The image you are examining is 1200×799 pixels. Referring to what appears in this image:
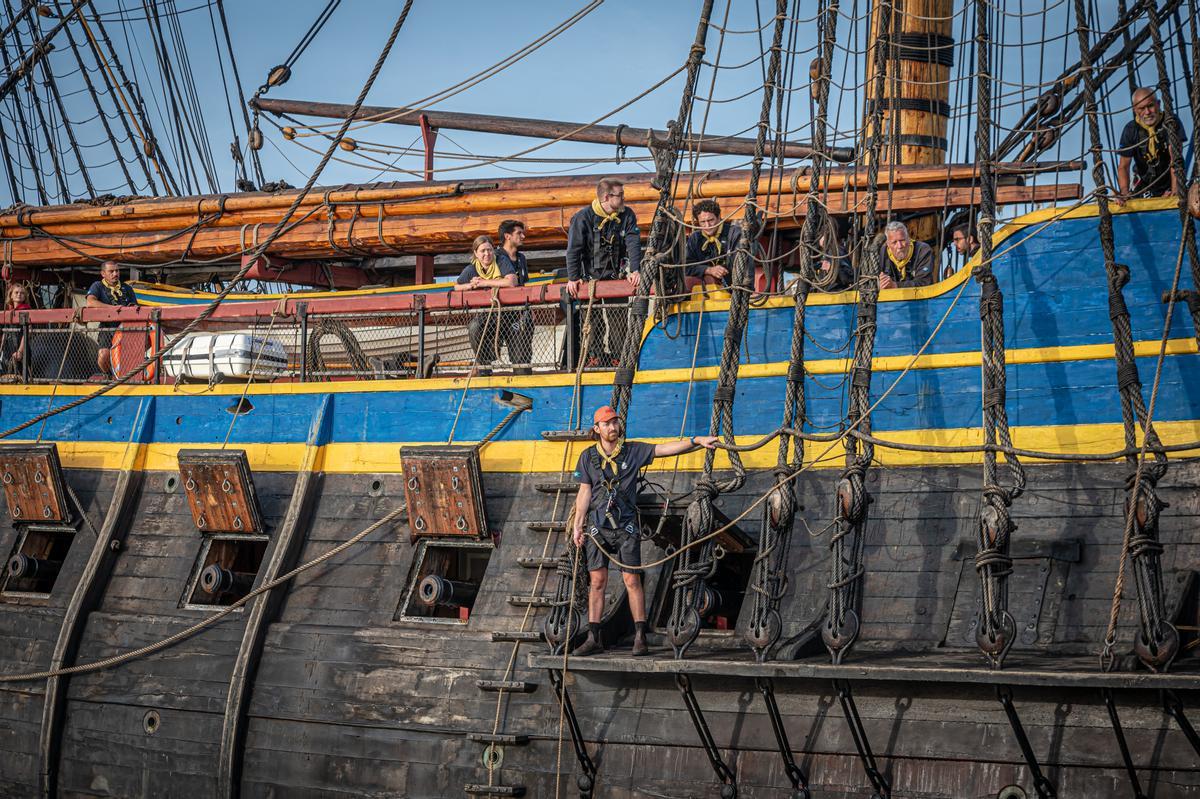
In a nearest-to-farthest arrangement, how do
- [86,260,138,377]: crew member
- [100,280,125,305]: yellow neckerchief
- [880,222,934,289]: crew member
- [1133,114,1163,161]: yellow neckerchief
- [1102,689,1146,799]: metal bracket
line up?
[1102,689,1146,799]: metal bracket < [1133,114,1163,161]: yellow neckerchief < [880,222,934,289]: crew member < [86,260,138,377]: crew member < [100,280,125,305]: yellow neckerchief

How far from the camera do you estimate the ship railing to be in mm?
9789

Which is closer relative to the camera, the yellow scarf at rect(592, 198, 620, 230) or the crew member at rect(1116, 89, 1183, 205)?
the crew member at rect(1116, 89, 1183, 205)

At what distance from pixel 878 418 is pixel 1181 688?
2588 millimetres

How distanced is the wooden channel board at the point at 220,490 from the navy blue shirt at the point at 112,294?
10.9ft

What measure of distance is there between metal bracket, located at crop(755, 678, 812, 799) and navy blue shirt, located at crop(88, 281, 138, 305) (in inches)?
330

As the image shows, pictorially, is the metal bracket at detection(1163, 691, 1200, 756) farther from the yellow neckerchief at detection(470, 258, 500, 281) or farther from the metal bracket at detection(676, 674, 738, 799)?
the yellow neckerchief at detection(470, 258, 500, 281)

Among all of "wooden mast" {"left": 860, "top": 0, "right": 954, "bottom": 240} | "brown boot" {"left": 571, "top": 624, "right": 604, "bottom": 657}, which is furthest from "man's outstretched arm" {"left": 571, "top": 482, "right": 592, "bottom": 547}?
"wooden mast" {"left": 860, "top": 0, "right": 954, "bottom": 240}

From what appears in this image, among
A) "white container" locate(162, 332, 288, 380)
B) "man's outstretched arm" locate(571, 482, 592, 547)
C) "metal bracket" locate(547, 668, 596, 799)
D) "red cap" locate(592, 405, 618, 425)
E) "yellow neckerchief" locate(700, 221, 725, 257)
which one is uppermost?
"yellow neckerchief" locate(700, 221, 725, 257)

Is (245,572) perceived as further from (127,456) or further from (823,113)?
(823,113)

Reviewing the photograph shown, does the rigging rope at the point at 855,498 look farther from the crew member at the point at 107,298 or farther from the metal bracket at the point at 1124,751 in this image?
the crew member at the point at 107,298

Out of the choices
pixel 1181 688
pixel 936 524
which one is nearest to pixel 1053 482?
pixel 936 524

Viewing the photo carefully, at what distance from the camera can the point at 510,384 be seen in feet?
31.1

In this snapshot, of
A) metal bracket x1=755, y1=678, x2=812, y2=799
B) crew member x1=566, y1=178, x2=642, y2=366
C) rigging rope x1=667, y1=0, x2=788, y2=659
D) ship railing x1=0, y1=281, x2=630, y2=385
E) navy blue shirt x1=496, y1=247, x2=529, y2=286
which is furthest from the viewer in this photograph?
navy blue shirt x1=496, y1=247, x2=529, y2=286

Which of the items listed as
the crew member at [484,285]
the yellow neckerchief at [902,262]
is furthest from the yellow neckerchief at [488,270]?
the yellow neckerchief at [902,262]
